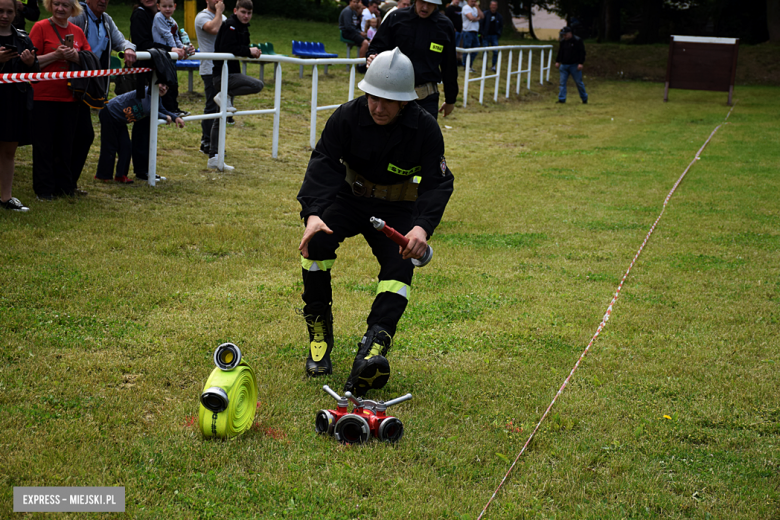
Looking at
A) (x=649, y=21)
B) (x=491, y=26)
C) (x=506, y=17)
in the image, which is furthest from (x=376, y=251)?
(x=649, y=21)

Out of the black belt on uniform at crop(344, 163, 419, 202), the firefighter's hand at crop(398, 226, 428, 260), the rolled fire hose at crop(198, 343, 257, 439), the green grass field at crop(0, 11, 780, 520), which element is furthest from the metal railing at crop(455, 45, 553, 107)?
the rolled fire hose at crop(198, 343, 257, 439)

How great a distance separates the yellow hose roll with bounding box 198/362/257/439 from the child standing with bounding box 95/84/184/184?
5.70m

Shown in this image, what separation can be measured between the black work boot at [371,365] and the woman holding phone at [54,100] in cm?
481

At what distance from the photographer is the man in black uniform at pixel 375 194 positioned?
4.12 m

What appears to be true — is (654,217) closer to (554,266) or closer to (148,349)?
(554,266)

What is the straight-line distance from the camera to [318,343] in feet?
15.0

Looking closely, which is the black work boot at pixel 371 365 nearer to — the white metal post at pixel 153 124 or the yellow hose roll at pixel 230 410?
the yellow hose roll at pixel 230 410

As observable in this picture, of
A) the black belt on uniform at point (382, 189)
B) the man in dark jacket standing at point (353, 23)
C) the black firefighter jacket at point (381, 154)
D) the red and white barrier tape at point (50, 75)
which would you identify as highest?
the man in dark jacket standing at point (353, 23)

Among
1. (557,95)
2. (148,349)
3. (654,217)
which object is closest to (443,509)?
(148,349)

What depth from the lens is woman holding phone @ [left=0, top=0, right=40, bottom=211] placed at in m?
6.78

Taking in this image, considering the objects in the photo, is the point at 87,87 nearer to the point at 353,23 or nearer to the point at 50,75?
the point at 50,75

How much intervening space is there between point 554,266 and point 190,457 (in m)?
4.61

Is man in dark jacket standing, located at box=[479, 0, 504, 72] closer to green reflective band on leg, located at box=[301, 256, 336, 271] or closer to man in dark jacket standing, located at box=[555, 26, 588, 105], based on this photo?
man in dark jacket standing, located at box=[555, 26, 588, 105]

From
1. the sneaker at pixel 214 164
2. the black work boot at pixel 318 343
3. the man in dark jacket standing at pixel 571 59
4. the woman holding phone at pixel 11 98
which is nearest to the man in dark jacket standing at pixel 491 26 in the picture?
the man in dark jacket standing at pixel 571 59
